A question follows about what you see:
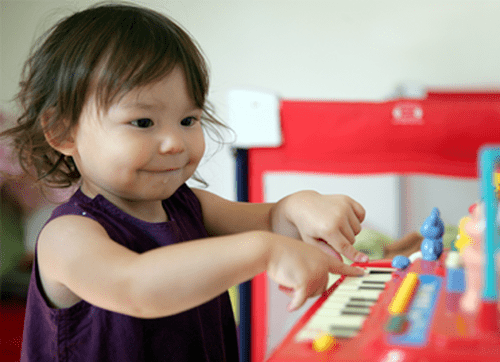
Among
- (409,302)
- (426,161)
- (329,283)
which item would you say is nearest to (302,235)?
(329,283)

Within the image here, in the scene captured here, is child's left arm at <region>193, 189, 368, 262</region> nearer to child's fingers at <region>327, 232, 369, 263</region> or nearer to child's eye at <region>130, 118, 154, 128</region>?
child's fingers at <region>327, 232, 369, 263</region>

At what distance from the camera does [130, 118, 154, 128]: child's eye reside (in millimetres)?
535

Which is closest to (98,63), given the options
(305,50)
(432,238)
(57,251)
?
(57,251)

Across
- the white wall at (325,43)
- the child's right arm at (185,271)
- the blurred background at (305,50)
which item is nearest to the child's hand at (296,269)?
the child's right arm at (185,271)

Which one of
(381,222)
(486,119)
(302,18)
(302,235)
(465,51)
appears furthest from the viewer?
(302,18)

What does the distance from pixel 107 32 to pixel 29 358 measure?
14.3 inches

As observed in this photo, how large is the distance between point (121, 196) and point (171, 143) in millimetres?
98

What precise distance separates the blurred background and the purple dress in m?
1.16

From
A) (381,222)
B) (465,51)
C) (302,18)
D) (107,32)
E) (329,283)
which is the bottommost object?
(381,222)

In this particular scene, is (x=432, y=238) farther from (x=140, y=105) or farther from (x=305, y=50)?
(x=305, y=50)

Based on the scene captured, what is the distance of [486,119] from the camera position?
3.54 ft

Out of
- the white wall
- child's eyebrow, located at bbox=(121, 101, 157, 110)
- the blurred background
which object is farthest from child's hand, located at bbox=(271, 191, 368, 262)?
the white wall

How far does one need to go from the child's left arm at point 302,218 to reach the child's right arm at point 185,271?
122 millimetres

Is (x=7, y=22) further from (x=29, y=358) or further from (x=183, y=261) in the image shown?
(x=183, y=261)
